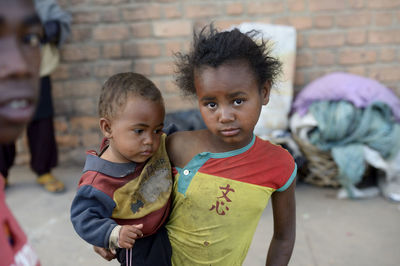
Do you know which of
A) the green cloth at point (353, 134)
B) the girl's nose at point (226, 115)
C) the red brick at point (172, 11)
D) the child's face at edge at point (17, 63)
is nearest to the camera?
the child's face at edge at point (17, 63)

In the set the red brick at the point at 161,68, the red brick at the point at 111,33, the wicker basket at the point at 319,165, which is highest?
the red brick at the point at 111,33

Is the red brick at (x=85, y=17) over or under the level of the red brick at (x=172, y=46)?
over

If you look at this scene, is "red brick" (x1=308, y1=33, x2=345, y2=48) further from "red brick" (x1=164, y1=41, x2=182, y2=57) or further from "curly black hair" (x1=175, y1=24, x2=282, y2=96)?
"curly black hair" (x1=175, y1=24, x2=282, y2=96)

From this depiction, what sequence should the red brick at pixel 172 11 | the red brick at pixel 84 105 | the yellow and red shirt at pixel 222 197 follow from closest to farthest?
the yellow and red shirt at pixel 222 197, the red brick at pixel 172 11, the red brick at pixel 84 105

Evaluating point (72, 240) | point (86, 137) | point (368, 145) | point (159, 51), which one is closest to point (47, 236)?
point (72, 240)

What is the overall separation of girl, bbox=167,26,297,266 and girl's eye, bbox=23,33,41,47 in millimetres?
683

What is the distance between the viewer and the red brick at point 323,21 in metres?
3.41

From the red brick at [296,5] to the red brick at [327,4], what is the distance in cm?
6

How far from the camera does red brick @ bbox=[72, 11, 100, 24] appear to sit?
347cm

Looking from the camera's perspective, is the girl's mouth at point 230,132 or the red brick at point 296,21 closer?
the girl's mouth at point 230,132

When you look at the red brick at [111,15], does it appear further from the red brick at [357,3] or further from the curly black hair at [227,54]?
the curly black hair at [227,54]

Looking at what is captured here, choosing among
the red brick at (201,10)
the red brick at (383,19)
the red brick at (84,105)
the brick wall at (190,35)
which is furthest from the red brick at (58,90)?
the red brick at (383,19)

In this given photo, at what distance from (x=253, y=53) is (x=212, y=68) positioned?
154mm

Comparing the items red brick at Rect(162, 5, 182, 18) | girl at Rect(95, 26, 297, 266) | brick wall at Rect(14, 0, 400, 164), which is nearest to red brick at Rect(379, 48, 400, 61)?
brick wall at Rect(14, 0, 400, 164)
